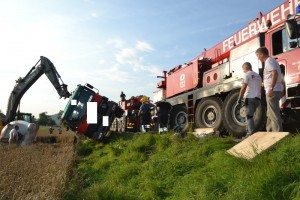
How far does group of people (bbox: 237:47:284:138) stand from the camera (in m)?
6.41

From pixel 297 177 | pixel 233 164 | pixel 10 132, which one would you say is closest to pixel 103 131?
pixel 10 132

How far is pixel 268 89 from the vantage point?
646 cm

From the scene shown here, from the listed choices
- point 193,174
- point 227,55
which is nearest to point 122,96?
point 227,55

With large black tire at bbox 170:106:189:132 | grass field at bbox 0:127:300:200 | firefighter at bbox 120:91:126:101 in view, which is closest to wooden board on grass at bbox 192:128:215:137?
grass field at bbox 0:127:300:200

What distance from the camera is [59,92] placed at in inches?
728

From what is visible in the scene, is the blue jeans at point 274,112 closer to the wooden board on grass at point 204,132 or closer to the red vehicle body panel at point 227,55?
the red vehicle body panel at point 227,55

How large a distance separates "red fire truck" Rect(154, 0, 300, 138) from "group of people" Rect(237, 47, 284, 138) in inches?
26.9

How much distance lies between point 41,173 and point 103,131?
674cm

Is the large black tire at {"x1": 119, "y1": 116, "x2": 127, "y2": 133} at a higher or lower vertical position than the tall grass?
higher

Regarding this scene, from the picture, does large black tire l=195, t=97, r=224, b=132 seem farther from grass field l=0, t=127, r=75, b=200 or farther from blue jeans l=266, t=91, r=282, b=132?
grass field l=0, t=127, r=75, b=200

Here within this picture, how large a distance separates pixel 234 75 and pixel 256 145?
13.4ft

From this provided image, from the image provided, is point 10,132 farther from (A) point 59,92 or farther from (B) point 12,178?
(B) point 12,178

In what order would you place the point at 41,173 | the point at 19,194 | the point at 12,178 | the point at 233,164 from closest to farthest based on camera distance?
the point at 233,164 < the point at 19,194 < the point at 12,178 < the point at 41,173

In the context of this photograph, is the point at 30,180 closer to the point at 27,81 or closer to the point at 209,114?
the point at 209,114
